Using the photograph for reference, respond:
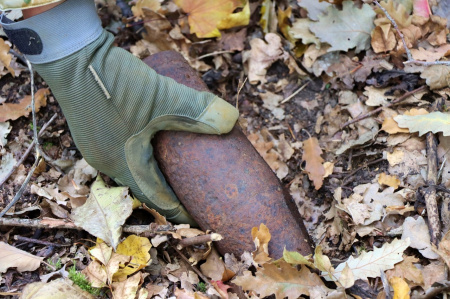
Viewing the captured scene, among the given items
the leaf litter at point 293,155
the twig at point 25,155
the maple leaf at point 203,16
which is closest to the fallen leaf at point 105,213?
the leaf litter at point 293,155

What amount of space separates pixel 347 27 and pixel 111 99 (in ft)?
5.38

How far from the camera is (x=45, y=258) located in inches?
86.4

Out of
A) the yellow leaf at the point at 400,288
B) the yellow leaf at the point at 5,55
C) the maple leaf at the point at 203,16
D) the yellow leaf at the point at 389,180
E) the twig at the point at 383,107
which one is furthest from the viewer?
the maple leaf at the point at 203,16

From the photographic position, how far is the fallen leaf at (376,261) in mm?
1925

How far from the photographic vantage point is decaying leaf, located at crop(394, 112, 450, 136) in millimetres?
2277

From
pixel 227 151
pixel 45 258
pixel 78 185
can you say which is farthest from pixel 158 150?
pixel 45 258

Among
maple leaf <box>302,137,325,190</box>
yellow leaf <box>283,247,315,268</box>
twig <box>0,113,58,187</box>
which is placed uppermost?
twig <box>0,113,58,187</box>

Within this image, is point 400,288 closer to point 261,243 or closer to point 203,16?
point 261,243

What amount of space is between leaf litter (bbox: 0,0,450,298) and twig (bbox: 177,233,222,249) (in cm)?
7

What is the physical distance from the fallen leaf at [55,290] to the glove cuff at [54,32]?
1.04 meters

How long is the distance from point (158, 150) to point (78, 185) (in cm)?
57

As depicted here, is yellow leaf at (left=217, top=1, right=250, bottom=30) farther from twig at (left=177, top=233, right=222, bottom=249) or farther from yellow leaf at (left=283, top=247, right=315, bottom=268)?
yellow leaf at (left=283, top=247, right=315, bottom=268)

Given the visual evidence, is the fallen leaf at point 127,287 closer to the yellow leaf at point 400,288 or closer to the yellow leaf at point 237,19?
the yellow leaf at point 400,288

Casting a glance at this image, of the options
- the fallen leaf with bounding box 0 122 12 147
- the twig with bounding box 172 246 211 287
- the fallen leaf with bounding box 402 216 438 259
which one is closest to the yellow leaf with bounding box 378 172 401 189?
the fallen leaf with bounding box 402 216 438 259
